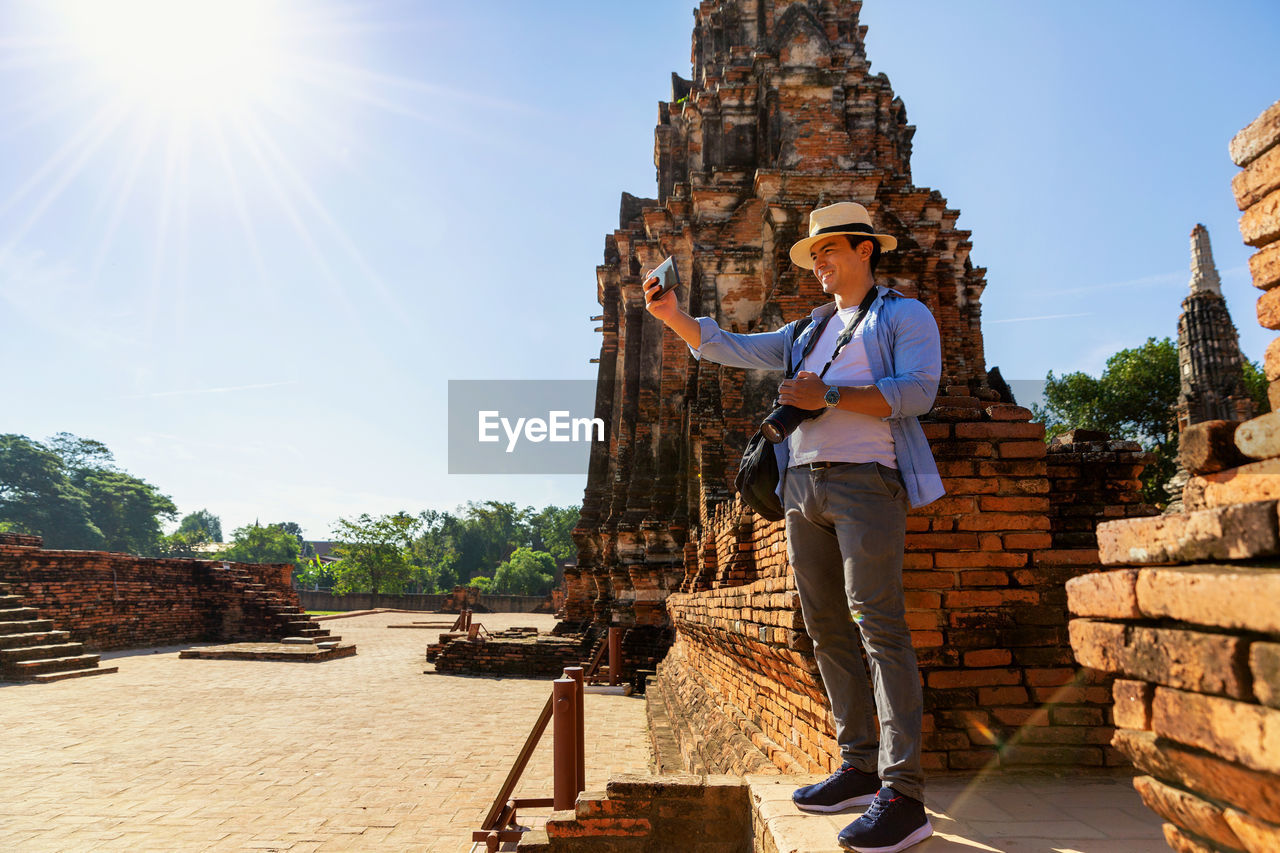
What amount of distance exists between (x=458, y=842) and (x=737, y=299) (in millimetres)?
9807

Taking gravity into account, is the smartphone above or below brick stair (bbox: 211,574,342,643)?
above

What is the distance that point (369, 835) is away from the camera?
4.62m

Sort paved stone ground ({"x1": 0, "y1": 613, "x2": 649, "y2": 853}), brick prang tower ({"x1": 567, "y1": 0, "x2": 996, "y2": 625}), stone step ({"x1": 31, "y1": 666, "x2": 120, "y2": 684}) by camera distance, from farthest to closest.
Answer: stone step ({"x1": 31, "y1": 666, "x2": 120, "y2": 684}), brick prang tower ({"x1": 567, "y1": 0, "x2": 996, "y2": 625}), paved stone ground ({"x1": 0, "y1": 613, "x2": 649, "y2": 853})

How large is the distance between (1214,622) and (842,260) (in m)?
1.56

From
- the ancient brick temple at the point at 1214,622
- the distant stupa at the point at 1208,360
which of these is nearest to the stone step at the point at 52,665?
the ancient brick temple at the point at 1214,622

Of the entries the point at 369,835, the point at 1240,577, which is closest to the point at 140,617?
the point at 369,835

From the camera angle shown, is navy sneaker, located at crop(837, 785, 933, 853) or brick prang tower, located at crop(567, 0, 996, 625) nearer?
navy sneaker, located at crop(837, 785, 933, 853)

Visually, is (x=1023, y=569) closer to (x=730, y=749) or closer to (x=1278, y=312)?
(x=1278, y=312)

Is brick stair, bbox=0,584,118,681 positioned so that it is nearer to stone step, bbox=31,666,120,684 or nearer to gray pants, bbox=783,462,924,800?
stone step, bbox=31,666,120,684

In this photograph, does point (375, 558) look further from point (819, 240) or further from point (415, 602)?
point (819, 240)

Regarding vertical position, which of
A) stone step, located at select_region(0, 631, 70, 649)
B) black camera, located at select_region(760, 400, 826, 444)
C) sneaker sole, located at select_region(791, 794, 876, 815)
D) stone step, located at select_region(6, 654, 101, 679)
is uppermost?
black camera, located at select_region(760, 400, 826, 444)

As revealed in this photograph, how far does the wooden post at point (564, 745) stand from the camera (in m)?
4.08

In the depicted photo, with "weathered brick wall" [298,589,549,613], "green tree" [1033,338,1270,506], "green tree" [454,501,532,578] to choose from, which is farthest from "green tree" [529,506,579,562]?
"green tree" [1033,338,1270,506]

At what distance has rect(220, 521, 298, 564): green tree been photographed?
75.3 meters
